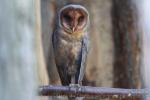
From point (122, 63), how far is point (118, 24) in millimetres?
336

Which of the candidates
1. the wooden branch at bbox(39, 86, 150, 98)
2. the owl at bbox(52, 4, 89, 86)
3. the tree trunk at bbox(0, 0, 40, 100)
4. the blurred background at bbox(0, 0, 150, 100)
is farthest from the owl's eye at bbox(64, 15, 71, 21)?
the tree trunk at bbox(0, 0, 40, 100)

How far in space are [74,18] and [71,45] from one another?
186mm

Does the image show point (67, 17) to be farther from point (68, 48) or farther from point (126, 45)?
point (126, 45)

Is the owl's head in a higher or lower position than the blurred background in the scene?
higher

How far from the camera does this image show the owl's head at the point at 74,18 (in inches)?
116

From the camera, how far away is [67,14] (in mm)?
2977

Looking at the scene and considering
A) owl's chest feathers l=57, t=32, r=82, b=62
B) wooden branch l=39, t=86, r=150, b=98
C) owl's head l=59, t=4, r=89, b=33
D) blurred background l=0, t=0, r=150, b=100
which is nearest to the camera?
wooden branch l=39, t=86, r=150, b=98

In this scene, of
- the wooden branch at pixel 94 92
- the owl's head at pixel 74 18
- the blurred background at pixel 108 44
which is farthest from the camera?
the blurred background at pixel 108 44

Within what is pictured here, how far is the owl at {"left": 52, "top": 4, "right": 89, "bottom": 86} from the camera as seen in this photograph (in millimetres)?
3010

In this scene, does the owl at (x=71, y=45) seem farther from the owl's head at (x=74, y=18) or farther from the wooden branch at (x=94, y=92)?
the wooden branch at (x=94, y=92)

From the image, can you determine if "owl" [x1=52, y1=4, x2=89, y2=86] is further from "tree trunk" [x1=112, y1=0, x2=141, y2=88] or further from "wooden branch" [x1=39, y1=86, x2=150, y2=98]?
"tree trunk" [x1=112, y1=0, x2=141, y2=88]

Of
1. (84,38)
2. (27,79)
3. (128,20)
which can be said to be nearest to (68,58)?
(84,38)

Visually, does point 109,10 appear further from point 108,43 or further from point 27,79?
point 27,79

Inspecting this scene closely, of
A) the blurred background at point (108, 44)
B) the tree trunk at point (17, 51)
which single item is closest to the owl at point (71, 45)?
the blurred background at point (108, 44)
